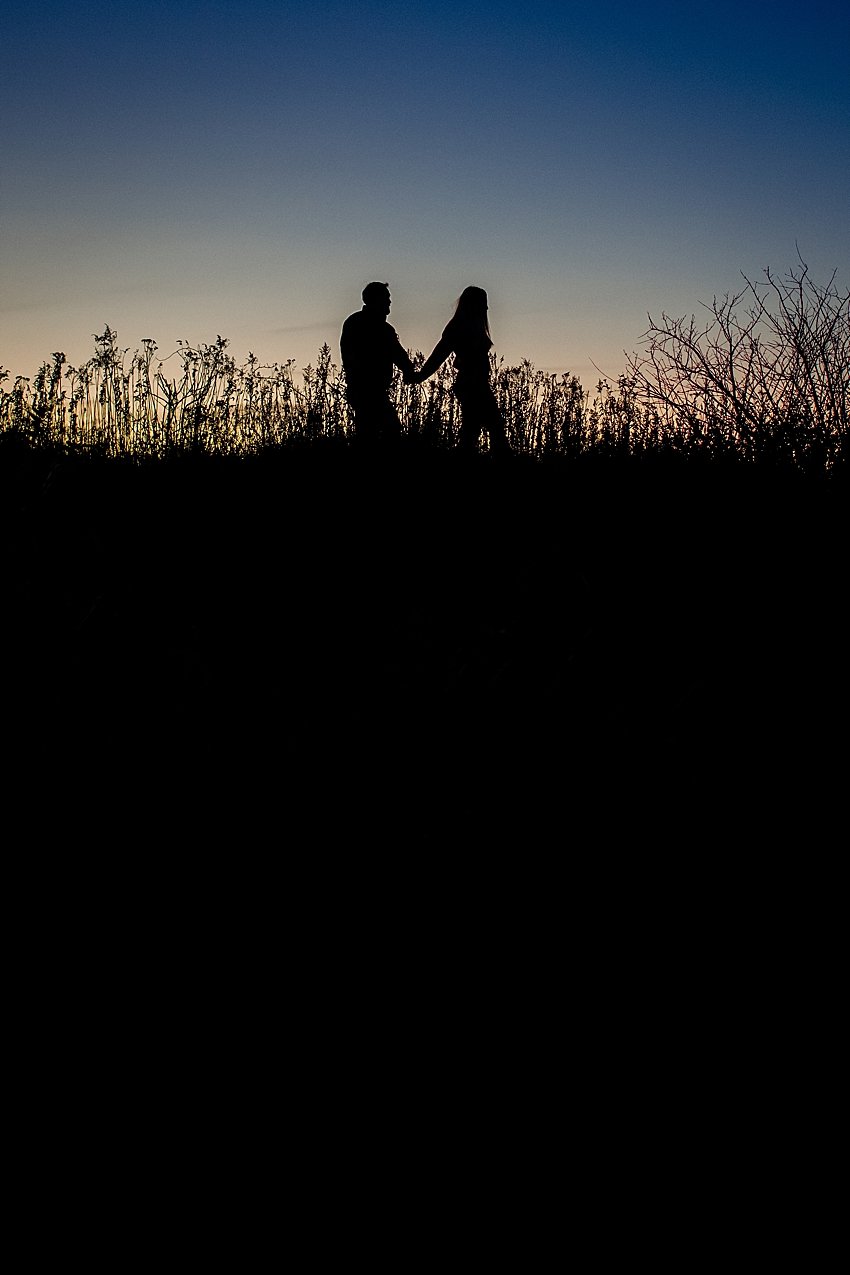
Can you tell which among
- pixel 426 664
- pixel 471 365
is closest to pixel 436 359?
pixel 471 365

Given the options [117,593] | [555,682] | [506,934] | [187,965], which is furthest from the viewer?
[117,593]

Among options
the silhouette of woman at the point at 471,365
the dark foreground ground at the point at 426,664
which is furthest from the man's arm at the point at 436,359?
the dark foreground ground at the point at 426,664

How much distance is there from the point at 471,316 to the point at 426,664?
531cm

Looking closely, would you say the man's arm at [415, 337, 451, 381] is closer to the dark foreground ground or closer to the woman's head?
the woman's head

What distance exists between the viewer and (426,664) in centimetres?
298

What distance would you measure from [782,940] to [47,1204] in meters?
1.30

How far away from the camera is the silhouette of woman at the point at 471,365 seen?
23.1 feet

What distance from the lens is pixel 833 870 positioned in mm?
1905

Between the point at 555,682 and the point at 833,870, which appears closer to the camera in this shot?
the point at 833,870

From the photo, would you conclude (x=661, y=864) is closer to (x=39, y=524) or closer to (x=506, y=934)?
(x=506, y=934)

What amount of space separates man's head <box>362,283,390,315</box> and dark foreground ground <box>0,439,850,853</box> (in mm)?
2417

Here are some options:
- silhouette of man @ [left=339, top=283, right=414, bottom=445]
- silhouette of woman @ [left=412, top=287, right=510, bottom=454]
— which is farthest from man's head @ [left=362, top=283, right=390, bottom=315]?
silhouette of woman @ [left=412, top=287, right=510, bottom=454]

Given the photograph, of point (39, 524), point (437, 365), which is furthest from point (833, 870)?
point (437, 365)

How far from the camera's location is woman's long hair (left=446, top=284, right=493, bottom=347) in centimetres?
742
